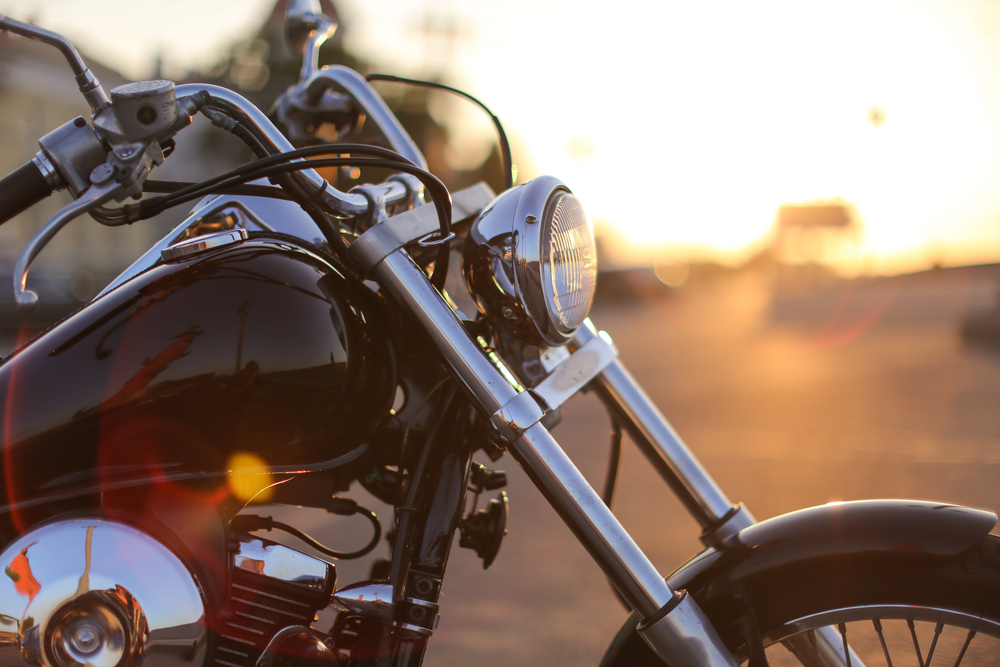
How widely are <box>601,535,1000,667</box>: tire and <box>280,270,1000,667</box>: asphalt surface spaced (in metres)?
1.47

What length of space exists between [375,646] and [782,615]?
64 centimetres

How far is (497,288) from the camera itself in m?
1.27

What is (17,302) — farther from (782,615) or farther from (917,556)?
(917,556)

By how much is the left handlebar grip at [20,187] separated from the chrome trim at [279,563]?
645 millimetres

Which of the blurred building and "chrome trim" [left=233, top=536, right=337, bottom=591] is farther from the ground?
the blurred building

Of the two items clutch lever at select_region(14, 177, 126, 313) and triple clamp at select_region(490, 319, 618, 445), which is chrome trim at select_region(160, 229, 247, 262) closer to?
clutch lever at select_region(14, 177, 126, 313)

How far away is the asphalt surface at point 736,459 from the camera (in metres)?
2.88

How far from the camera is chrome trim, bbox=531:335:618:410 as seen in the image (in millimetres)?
1247

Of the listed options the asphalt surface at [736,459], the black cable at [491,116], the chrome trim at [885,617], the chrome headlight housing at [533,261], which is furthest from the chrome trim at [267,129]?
the asphalt surface at [736,459]

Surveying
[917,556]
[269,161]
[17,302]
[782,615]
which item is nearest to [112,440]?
[17,302]

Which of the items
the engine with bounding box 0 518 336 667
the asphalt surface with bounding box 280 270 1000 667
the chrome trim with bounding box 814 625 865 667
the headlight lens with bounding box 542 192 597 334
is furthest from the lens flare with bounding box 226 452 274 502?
the asphalt surface with bounding box 280 270 1000 667

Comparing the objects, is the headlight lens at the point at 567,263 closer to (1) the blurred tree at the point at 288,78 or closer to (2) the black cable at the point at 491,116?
(2) the black cable at the point at 491,116

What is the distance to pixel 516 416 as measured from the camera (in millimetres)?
1159

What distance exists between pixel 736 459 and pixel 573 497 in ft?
14.3
